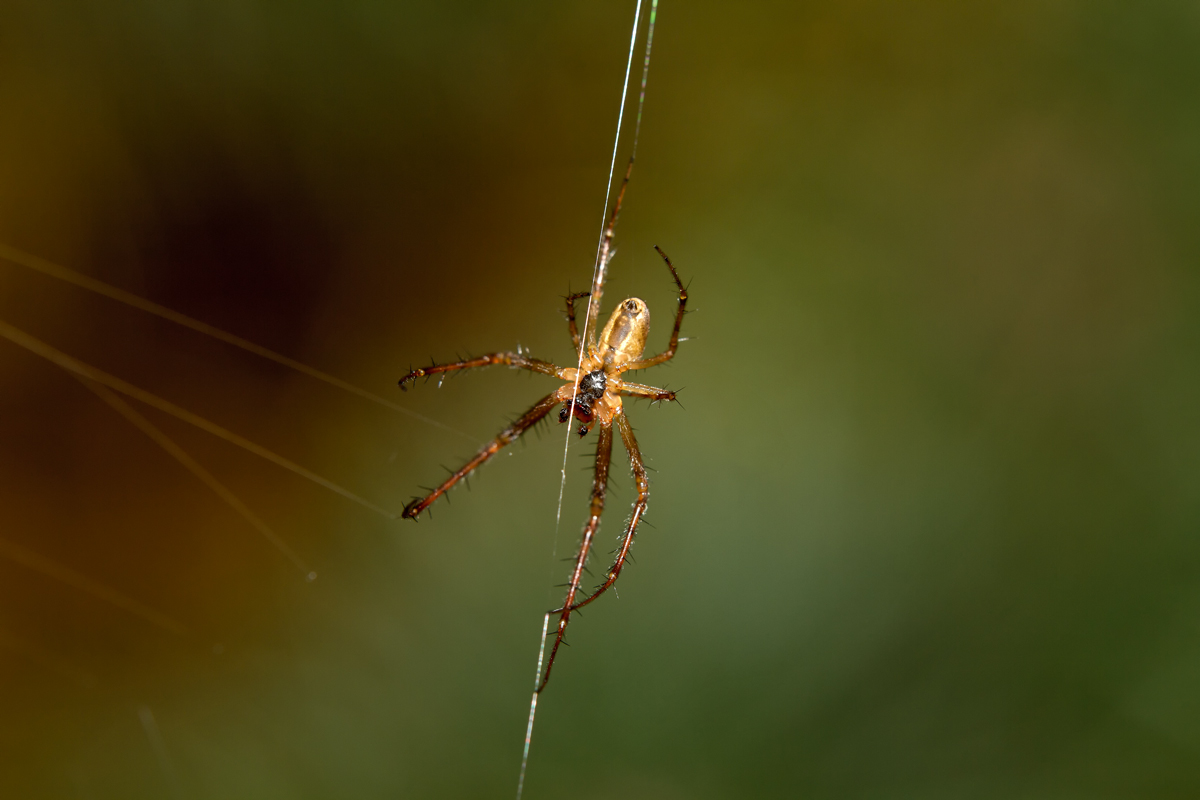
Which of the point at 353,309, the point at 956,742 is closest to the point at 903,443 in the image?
the point at 956,742

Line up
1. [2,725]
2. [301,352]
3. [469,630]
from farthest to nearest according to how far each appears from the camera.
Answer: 1. [301,352]
2. [469,630]
3. [2,725]

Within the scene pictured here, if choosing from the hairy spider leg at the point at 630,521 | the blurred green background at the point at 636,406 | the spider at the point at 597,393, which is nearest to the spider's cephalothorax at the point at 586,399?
the spider at the point at 597,393

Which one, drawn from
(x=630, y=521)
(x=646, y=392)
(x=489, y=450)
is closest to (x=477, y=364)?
(x=489, y=450)

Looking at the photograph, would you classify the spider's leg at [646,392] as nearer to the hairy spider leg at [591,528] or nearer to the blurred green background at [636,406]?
the hairy spider leg at [591,528]

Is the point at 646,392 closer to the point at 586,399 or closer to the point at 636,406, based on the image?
the point at 586,399

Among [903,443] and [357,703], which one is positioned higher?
[903,443]

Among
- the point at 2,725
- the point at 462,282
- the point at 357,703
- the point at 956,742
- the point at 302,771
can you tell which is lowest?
the point at 2,725

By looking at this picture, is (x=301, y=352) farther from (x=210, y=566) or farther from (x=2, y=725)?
(x=2, y=725)

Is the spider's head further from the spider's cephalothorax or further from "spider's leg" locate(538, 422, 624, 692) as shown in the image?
"spider's leg" locate(538, 422, 624, 692)
